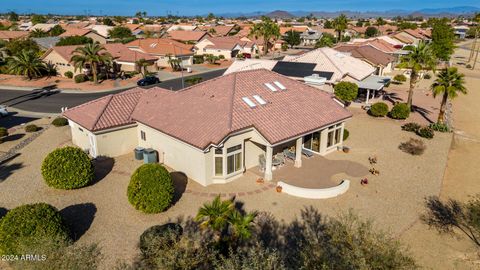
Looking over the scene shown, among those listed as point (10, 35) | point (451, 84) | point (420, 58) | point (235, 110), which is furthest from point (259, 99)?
point (10, 35)

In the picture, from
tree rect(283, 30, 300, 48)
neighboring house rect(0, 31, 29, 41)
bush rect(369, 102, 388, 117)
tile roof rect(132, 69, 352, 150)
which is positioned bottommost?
bush rect(369, 102, 388, 117)

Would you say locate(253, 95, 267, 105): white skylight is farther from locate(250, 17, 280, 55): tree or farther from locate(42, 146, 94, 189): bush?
locate(250, 17, 280, 55): tree

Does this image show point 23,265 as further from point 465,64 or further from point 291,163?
point 465,64

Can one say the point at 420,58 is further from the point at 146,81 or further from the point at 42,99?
the point at 42,99

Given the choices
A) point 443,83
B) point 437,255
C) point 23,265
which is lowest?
point 437,255

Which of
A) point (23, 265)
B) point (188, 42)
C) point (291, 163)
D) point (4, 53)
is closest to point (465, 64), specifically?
point (188, 42)

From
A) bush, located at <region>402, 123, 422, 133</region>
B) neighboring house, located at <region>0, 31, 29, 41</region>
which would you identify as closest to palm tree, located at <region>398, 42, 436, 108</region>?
bush, located at <region>402, 123, 422, 133</region>

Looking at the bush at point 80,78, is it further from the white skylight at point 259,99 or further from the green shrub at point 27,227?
the green shrub at point 27,227
